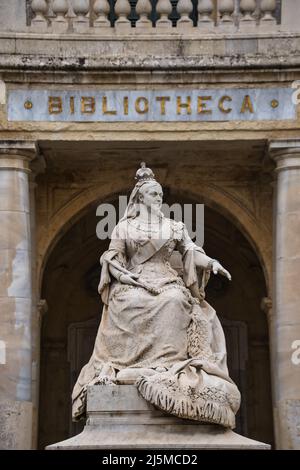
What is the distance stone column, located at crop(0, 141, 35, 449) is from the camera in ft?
82.4

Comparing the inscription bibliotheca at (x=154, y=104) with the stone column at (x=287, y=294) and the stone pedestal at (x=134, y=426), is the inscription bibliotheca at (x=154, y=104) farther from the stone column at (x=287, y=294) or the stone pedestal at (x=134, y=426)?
the stone pedestal at (x=134, y=426)

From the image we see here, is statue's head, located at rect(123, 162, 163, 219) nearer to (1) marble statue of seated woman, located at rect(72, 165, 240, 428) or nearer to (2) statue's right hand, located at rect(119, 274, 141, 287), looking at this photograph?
(1) marble statue of seated woman, located at rect(72, 165, 240, 428)

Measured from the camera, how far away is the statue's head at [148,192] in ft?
71.9

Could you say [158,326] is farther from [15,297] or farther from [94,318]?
[94,318]

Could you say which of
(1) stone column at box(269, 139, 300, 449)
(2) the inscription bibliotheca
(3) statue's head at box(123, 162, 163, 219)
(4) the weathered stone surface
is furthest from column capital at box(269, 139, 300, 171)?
(4) the weathered stone surface

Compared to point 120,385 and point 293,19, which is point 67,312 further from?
point 120,385

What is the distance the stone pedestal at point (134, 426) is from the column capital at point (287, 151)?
6.38 meters

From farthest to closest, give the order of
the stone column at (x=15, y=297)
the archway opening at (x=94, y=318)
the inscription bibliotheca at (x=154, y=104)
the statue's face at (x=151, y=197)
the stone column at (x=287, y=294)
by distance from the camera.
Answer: the archway opening at (x=94, y=318), the inscription bibliotheca at (x=154, y=104), the stone column at (x=287, y=294), the stone column at (x=15, y=297), the statue's face at (x=151, y=197)

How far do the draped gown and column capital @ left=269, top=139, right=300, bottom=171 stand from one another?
14.2 feet

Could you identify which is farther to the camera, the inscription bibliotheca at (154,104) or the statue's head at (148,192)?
the inscription bibliotheca at (154,104)

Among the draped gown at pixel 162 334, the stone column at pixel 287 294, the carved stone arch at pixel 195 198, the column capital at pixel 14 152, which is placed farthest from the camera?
the carved stone arch at pixel 195 198

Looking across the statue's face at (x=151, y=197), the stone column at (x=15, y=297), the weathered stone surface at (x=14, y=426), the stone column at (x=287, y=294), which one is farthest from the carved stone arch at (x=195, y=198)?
the statue's face at (x=151, y=197)

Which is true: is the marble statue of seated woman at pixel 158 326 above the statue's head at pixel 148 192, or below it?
below

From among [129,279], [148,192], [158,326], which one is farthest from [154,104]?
[158,326]
